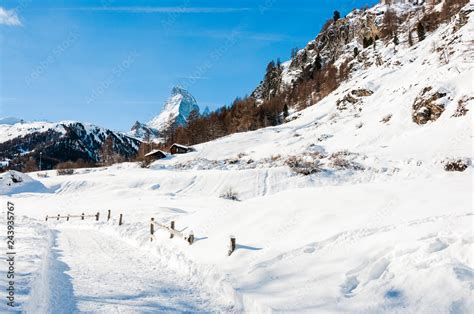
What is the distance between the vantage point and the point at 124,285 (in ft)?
29.2

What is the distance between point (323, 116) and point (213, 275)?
6051cm

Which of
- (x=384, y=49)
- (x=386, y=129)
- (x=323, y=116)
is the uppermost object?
(x=384, y=49)

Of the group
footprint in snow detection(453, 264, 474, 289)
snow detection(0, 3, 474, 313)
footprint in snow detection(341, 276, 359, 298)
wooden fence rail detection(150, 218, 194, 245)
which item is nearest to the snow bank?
snow detection(0, 3, 474, 313)

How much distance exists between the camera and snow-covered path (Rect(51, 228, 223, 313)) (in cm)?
745

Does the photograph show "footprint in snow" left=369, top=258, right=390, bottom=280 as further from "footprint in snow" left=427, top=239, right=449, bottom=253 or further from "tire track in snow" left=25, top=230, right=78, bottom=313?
"tire track in snow" left=25, top=230, right=78, bottom=313

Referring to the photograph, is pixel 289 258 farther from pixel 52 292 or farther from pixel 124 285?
pixel 52 292

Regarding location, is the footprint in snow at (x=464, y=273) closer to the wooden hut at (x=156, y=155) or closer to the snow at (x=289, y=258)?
the snow at (x=289, y=258)

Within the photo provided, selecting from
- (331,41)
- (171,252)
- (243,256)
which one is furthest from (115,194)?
(331,41)

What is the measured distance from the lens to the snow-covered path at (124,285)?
24.4 ft

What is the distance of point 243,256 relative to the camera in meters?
10.3

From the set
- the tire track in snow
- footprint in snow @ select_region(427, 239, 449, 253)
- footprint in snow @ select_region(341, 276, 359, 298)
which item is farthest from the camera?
footprint in snow @ select_region(427, 239, 449, 253)

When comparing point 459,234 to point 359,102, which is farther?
point 359,102

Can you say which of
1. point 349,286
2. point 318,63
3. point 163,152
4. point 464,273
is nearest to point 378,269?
point 349,286

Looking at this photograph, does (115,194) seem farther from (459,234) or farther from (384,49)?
(384,49)
